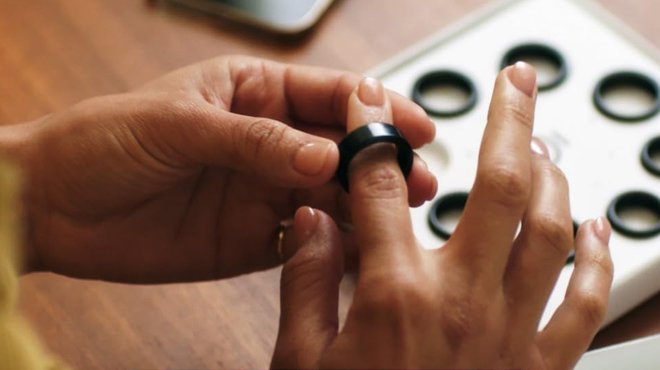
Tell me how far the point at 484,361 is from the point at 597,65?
1.48 feet

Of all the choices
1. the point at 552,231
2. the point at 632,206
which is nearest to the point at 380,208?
the point at 552,231

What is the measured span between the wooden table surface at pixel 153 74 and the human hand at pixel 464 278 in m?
0.15

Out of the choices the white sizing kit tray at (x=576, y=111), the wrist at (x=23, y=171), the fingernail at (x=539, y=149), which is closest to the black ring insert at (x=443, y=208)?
the white sizing kit tray at (x=576, y=111)

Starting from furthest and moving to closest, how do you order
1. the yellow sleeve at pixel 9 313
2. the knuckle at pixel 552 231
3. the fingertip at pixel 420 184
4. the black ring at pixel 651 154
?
the black ring at pixel 651 154 < the fingertip at pixel 420 184 < the knuckle at pixel 552 231 < the yellow sleeve at pixel 9 313

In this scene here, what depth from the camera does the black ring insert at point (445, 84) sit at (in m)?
0.87

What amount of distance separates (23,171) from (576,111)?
1.73ft

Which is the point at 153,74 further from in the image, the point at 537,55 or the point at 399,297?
the point at 399,297

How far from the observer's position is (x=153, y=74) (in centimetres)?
96

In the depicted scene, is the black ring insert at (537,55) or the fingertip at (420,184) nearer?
the fingertip at (420,184)

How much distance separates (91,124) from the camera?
70 centimetres

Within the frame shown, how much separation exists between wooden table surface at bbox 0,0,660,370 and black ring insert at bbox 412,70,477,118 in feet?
0.26

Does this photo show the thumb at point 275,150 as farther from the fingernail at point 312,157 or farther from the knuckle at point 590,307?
the knuckle at point 590,307

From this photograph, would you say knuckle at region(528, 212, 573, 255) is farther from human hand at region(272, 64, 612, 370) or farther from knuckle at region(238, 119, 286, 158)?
knuckle at region(238, 119, 286, 158)

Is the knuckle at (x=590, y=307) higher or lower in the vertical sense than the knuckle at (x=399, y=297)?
lower
